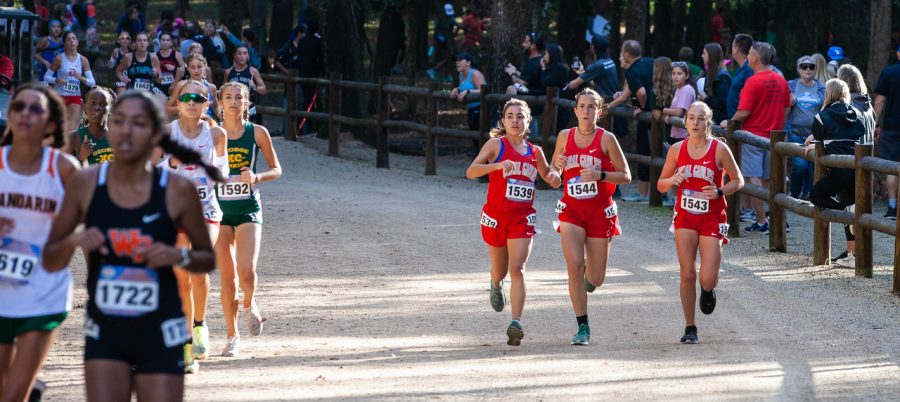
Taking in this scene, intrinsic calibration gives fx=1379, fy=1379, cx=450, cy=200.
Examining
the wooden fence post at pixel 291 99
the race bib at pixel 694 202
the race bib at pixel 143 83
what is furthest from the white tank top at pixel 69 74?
the race bib at pixel 694 202

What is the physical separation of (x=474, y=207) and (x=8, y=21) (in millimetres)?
6568

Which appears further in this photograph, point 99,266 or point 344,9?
point 344,9

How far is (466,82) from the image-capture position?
20.1 meters

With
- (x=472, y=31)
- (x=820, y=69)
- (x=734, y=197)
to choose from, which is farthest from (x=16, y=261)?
(x=472, y=31)

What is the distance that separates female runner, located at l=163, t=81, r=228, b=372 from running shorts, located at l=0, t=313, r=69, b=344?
2.37 metres

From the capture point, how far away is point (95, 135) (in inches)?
353

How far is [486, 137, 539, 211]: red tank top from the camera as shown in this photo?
8.74 m

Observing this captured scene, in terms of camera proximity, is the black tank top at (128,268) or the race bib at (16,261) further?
the race bib at (16,261)

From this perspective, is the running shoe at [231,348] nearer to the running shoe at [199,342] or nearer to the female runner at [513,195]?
the running shoe at [199,342]

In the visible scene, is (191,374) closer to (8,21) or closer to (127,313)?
(127,313)

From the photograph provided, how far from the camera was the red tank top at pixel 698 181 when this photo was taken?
349 inches

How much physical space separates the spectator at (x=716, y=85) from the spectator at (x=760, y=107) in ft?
3.18

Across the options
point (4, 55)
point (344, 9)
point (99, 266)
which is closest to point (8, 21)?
point (4, 55)

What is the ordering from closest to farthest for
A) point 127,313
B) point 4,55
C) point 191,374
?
1. point 127,313
2. point 191,374
3. point 4,55
